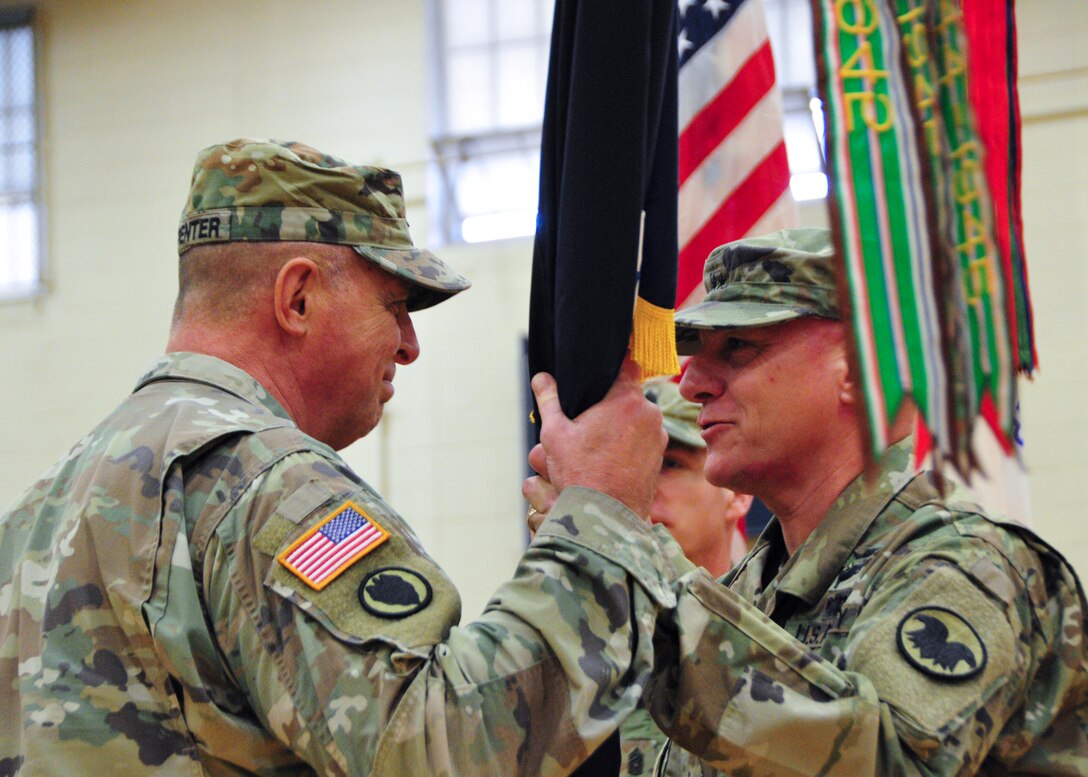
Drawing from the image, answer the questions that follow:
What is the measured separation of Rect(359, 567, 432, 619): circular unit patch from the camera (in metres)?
1.61

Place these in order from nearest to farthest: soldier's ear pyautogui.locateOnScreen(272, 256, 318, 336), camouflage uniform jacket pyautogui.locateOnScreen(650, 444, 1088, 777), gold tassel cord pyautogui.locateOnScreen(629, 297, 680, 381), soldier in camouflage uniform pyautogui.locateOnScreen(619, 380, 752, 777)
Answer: camouflage uniform jacket pyautogui.locateOnScreen(650, 444, 1088, 777), gold tassel cord pyautogui.locateOnScreen(629, 297, 680, 381), soldier's ear pyautogui.locateOnScreen(272, 256, 318, 336), soldier in camouflage uniform pyautogui.locateOnScreen(619, 380, 752, 777)

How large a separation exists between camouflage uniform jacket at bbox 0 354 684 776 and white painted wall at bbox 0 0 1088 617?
15.9ft

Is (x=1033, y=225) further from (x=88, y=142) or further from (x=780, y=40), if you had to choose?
(x=88, y=142)

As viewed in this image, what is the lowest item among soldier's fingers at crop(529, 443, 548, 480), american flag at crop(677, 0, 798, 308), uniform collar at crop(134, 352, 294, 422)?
soldier's fingers at crop(529, 443, 548, 480)

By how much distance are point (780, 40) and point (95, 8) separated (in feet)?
11.8

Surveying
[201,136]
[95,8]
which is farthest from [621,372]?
[95,8]

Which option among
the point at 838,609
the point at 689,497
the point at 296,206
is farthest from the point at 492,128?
the point at 838,609

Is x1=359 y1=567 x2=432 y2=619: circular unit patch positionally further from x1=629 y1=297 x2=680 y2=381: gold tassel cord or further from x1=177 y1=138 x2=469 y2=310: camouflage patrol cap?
x1=177 y1=138 x2=469 y2=310: camouflage patrol cap

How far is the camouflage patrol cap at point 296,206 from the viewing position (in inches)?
80.2

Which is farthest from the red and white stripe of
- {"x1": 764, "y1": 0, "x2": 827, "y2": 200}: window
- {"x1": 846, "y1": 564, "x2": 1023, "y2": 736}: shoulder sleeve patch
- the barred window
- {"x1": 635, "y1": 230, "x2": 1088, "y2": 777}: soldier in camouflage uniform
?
the barred window

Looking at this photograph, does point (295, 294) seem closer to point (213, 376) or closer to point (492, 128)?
point (213, 376)

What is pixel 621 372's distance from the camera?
1.84 metres

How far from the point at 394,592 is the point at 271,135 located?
20.0 feet

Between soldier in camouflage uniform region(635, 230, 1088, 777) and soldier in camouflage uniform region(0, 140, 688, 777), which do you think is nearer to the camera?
soldier in camouflage uniform region(0, 140, 688, 777)
